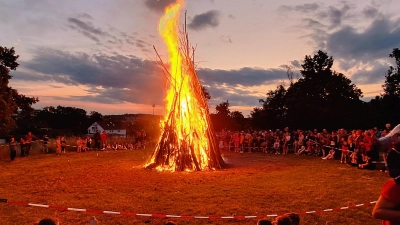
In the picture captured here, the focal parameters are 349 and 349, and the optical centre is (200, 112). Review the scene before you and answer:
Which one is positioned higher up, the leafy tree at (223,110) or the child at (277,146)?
the leafy tree at (223,110)

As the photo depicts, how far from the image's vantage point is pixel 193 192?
11086mm

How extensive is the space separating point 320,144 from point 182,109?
1047cm

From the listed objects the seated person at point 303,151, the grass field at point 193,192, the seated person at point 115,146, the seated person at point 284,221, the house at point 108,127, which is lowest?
the grass field at point 193,192

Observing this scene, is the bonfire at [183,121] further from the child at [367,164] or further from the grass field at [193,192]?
the child at [367,164]

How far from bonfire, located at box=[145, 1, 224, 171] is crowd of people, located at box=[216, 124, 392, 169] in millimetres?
6872

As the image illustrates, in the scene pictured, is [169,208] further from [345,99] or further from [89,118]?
[89,118]

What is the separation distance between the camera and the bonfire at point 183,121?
16547 mm

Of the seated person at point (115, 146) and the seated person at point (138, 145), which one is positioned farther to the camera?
the seated person at point (138, 145)

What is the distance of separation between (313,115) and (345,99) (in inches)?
311

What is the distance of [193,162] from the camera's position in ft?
53.8

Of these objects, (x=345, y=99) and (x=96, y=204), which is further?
(x=345, y=99)

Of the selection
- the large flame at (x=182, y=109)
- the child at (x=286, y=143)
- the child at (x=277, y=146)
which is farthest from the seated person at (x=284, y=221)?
the child at (x=277, y=146)

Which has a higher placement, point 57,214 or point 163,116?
point 163,116

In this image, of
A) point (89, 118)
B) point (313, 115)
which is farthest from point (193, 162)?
point (89, 118)
